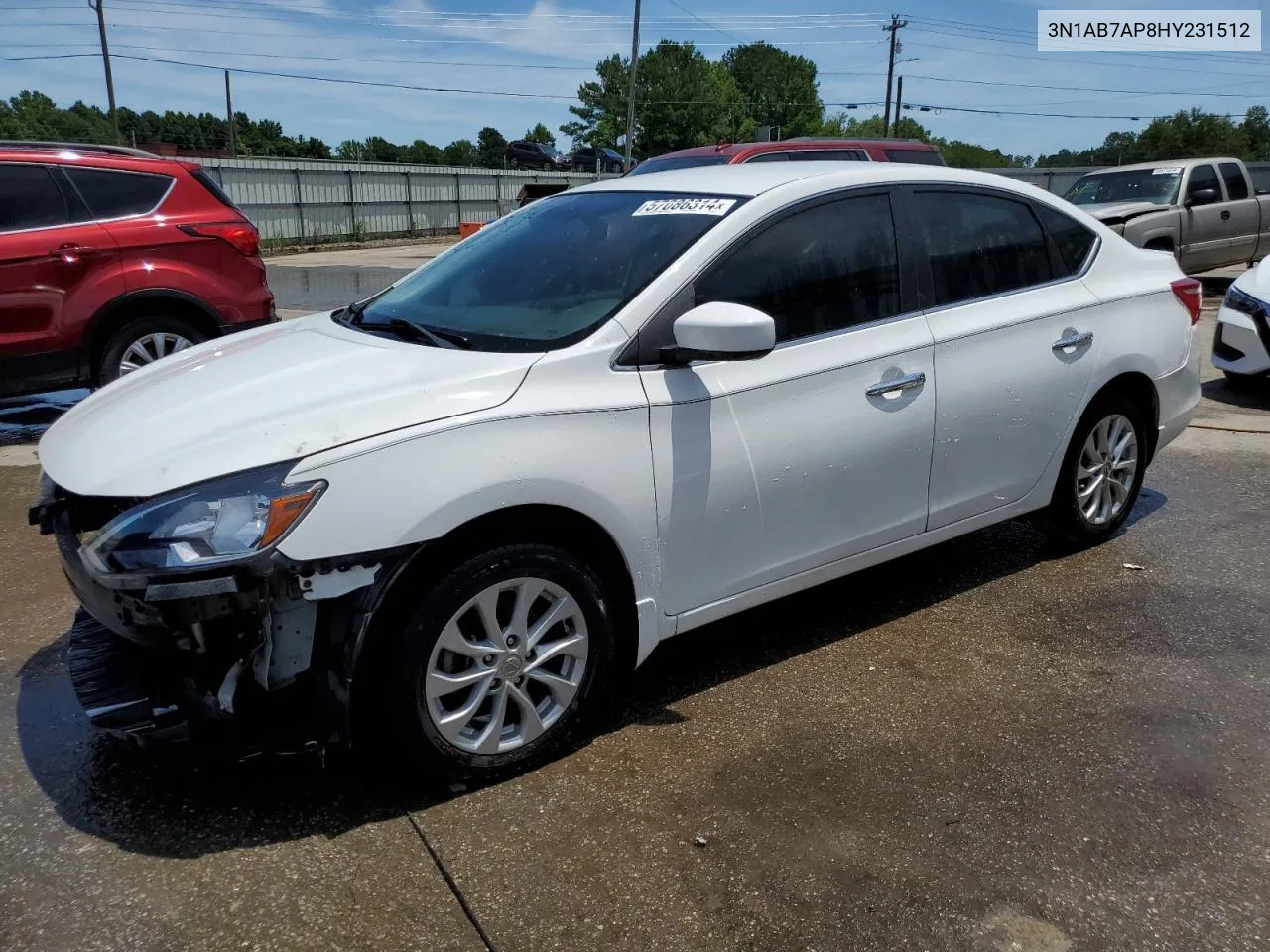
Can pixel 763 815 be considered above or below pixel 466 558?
below

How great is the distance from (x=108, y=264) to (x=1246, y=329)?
7860mm

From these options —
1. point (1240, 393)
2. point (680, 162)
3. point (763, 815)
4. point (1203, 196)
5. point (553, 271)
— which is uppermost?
point (680, 162)

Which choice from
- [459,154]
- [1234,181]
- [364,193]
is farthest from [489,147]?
[1234,181]

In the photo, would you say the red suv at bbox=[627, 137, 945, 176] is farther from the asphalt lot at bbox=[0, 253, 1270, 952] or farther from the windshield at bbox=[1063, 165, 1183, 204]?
the asphalt lot at bbox=[0, 253, 1270, 952]

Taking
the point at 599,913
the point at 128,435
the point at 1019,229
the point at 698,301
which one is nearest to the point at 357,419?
the point at 128,435

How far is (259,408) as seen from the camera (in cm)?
281

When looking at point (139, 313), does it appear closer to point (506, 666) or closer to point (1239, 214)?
point (506, 666)

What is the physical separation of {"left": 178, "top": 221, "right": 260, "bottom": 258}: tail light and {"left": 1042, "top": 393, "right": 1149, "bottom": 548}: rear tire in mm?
5461

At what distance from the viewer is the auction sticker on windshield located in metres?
3.43

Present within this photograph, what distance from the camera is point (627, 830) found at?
9.00ft

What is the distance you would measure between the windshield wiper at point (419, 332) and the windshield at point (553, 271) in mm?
22

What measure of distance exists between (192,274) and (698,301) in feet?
16.3

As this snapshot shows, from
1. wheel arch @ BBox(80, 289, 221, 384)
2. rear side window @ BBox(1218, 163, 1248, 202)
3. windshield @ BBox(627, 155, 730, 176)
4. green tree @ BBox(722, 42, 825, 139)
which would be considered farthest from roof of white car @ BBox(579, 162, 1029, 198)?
green tree @ BBox(722, 42, 825, 139)

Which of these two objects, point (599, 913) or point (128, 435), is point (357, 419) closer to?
point (128, 435)
